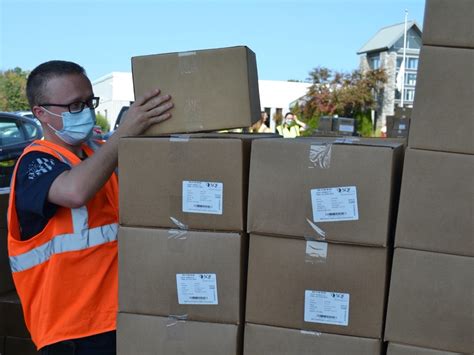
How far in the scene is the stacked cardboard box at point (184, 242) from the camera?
1.62 m

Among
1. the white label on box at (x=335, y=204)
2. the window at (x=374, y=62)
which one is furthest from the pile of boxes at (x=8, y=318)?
the window at (x=374, y=62)

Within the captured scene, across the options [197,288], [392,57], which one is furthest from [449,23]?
[392,57]

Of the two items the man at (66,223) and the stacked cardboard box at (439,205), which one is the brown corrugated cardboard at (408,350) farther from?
the man at (66,223)

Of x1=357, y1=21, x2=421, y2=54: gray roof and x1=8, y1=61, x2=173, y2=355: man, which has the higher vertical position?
x1=357, y1=21, x2=421, y2=54: gray roof

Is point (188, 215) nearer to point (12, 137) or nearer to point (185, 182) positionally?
point (185, 182)

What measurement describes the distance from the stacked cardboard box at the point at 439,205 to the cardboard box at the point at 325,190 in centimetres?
6

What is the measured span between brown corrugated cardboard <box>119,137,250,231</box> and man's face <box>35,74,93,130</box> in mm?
273

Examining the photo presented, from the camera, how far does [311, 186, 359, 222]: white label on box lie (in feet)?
4.96

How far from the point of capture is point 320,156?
1.54 metres

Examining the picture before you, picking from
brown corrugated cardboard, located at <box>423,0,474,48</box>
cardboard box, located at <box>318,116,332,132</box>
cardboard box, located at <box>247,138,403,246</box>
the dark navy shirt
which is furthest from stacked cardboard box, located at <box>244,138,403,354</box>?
cardboard box, located at <box>318,116,332,132</box>

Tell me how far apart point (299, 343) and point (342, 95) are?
27574mm

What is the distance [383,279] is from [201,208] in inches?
21.3

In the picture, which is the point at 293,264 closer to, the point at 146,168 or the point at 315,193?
the point at 315,193

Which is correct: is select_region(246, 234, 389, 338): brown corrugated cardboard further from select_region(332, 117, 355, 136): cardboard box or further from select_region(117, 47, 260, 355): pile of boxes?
select_region(332, 117, 355, 136): cardboard box
